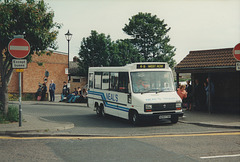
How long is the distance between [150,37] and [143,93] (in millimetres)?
45629

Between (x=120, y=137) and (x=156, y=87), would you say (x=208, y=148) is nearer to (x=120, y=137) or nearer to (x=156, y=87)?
(x=120, y=137)

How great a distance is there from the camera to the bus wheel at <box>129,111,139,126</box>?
12377 mm

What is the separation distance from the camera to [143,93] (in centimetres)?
1247

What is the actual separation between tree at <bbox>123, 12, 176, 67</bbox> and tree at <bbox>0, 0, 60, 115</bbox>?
43997mm

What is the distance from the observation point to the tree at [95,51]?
53.9 meters

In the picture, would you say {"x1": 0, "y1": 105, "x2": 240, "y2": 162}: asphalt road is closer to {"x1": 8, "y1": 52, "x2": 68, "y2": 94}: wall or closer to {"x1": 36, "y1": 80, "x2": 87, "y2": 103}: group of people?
{"x1": 36, "y1": 80, "x2": 87, "y2": 103}: group of people

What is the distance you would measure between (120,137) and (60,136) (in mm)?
1993

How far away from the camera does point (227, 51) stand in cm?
1652

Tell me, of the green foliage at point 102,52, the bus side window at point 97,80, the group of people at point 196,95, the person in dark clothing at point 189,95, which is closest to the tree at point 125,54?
the green foliage at point 102,52

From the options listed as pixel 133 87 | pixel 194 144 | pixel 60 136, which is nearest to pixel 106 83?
pixel 133 87

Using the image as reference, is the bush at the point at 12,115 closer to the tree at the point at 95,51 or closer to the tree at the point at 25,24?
the tree at the point at 25,24

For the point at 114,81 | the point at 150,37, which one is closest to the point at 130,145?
the point at 114,81

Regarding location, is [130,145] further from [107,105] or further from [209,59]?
[209,59]

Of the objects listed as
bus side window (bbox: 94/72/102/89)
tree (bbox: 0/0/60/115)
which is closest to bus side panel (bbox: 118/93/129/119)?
bus side window (bbox: 94/72/102/89)
